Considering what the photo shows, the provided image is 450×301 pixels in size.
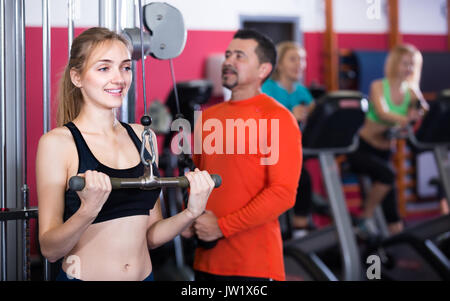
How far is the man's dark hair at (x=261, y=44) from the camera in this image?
194 cm

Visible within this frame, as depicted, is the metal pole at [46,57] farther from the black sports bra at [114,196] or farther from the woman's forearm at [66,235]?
the woman's forearm at [66,235]

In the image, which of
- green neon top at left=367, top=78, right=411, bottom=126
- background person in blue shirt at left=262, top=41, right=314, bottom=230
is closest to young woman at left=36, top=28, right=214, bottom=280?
background person in blue shirt at left=262, top=41, right=314, bottom=230

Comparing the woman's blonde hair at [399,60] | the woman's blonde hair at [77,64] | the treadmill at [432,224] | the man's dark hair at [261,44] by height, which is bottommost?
the treadmill at [432,224]

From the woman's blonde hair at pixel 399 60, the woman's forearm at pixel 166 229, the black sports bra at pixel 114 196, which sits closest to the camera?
the black sports bra at pixel 114 196

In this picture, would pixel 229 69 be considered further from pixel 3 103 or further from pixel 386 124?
pixel 386 124

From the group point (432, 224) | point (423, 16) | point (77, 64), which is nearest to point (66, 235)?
point (77, 64)

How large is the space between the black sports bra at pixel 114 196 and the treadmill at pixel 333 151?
6.33 ft

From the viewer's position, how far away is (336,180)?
137 inches

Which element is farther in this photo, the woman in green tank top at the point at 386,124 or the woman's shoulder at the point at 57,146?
the woman in green tank top at the point at 386,124

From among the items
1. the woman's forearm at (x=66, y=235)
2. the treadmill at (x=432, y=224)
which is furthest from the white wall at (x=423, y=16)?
the woman's forearm at (x=66, y=235)

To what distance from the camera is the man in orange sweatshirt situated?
6.00 ft

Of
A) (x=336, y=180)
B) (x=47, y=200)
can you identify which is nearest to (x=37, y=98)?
(x=47, y=200)
